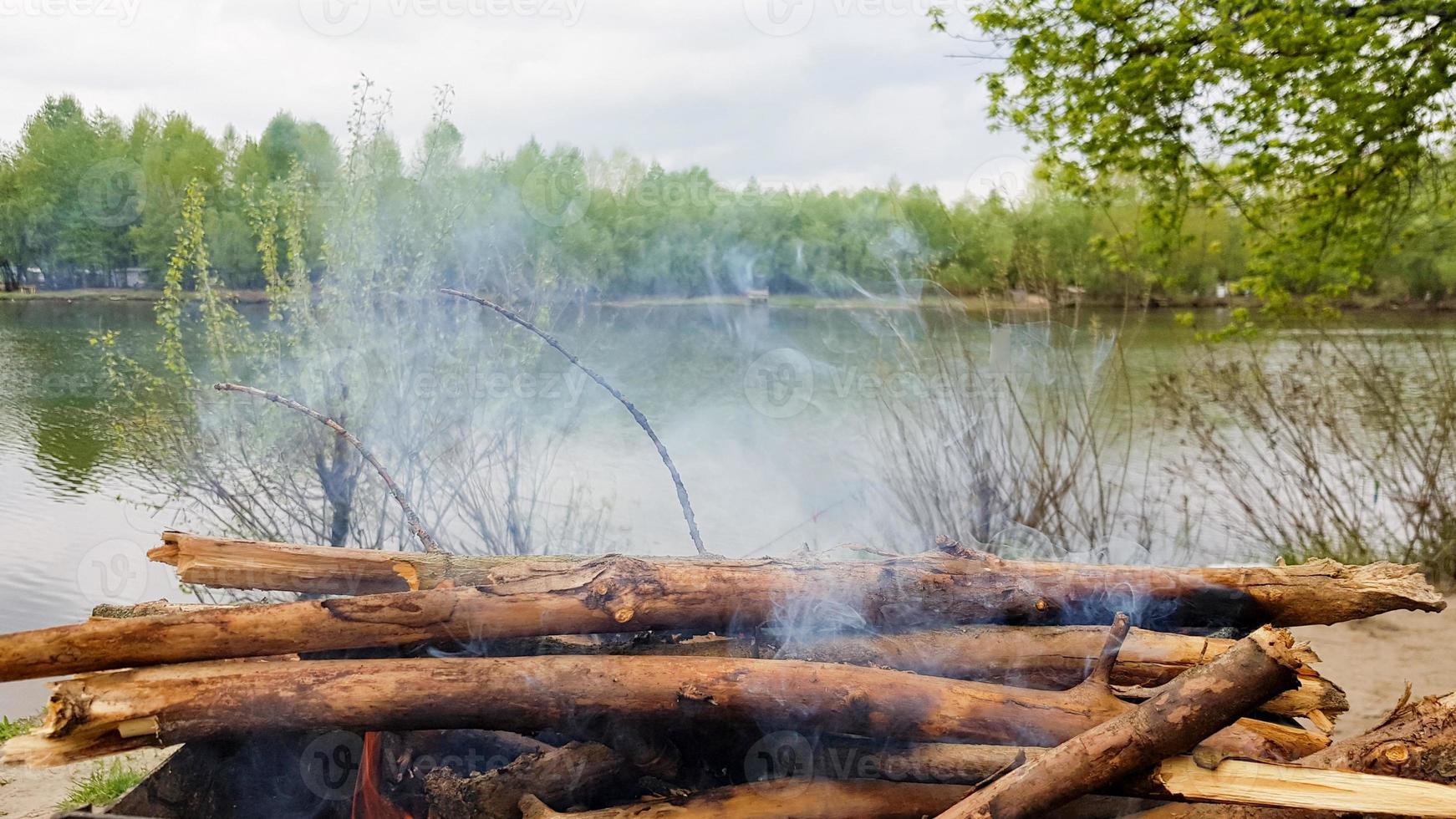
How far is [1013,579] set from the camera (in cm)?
163

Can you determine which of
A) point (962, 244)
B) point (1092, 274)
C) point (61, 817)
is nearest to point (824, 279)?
point (962, 244)

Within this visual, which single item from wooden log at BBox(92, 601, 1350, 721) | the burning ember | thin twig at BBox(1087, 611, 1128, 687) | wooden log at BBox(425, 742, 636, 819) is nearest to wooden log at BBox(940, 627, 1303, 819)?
thin twig at BBox(1087, 611, 1128, 687)

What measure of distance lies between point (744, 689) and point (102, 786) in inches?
75.1

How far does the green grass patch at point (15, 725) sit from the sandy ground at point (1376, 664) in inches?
11.4

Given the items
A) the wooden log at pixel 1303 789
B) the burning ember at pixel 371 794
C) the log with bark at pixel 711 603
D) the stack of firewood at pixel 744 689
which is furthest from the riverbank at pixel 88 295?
the wooden log at pixel 1303 789

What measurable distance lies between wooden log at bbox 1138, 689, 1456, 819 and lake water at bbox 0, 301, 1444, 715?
8.02 feet

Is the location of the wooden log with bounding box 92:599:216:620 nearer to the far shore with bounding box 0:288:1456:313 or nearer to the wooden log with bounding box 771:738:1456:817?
the wooden log with bounding box 771:738:1456:817

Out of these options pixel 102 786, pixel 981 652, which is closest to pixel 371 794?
pixel 981 652

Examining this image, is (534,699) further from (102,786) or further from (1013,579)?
(102,786)

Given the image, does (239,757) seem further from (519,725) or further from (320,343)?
(320,343)

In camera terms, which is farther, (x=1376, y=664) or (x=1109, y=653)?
(x=1376, y=664)

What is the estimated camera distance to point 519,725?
1385mm

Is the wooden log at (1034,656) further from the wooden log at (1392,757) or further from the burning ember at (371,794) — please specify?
the burning ember at (371,794)

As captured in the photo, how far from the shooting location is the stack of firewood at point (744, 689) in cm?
129
